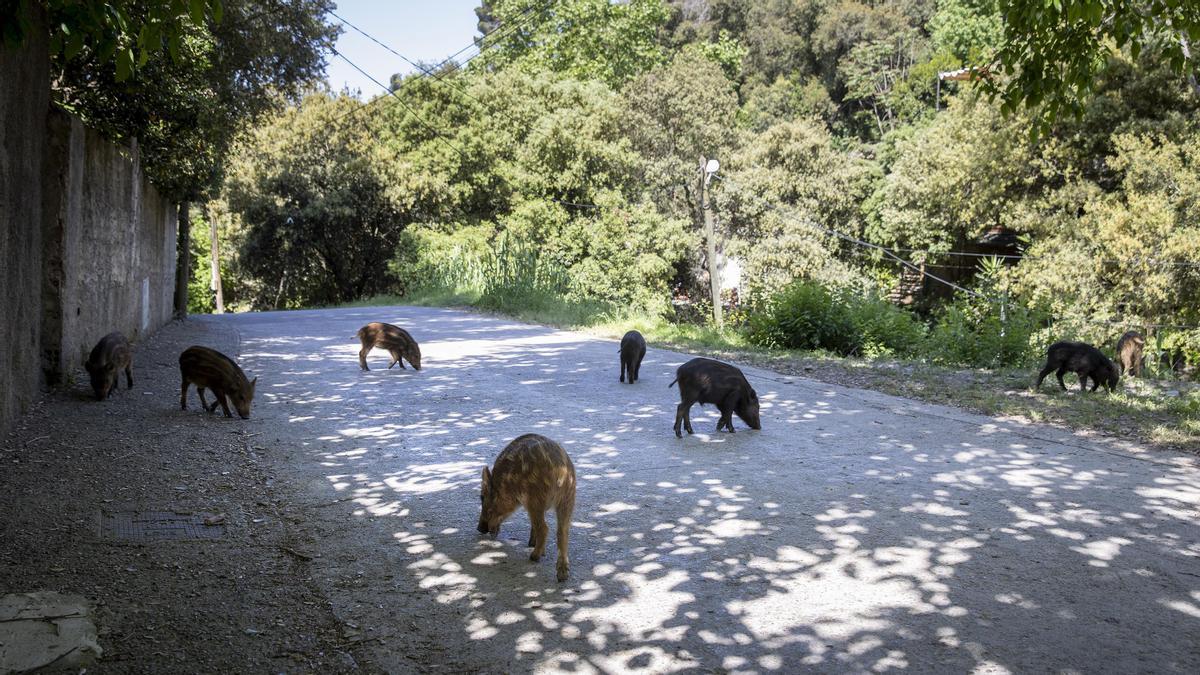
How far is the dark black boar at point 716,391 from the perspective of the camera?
8.00 meters

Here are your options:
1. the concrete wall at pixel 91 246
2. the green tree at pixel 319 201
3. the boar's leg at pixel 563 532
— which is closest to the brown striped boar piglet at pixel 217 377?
the concrete wall at pixel 91 246

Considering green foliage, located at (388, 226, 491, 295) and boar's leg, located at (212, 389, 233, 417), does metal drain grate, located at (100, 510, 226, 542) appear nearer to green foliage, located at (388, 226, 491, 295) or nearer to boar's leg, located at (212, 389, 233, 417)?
boar's leg, located at (212, 389, 233, 417)

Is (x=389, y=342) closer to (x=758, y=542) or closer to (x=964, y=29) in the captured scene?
(x=758, y=542)

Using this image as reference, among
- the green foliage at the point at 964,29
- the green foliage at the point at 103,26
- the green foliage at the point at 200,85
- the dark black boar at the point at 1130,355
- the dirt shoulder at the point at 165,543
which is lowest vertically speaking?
the dirt shoulder at the point at 165,543

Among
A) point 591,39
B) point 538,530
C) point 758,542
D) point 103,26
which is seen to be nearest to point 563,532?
point 538,530

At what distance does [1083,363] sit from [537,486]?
7918 millimetres

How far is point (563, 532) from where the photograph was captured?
4801mm

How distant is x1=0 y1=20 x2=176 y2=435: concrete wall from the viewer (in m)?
6.88

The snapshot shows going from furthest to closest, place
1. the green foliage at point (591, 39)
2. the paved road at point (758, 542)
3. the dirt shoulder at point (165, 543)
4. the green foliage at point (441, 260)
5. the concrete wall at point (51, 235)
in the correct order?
the green foliage at point (591, 39) → the green foliage at point (441, 260) → the concrete wall at point (51, 235) → the paved road at point (758, 542) → the dirt shoulder at point (165, 543)

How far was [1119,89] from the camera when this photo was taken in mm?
24625

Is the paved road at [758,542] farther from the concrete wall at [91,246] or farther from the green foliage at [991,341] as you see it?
the green foliage at [991,341]

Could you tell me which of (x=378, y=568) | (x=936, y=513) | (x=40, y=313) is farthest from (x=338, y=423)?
(x=936, y=513)

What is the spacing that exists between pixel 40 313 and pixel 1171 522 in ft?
28.7

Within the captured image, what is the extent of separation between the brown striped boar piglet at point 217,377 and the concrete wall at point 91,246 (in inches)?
58.7
